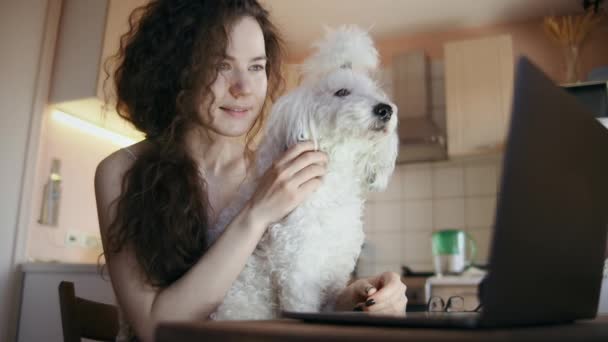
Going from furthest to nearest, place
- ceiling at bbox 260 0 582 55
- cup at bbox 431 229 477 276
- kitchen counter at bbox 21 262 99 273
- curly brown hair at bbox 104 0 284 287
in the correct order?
ceiling at bbox 260 0 582 55
cup at bbox 431 229 477 276
kitchen counter at bbox 21 262 99 273
curly brown hair at bbox 104 0 284 287

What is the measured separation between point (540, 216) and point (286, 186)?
0.47 meters

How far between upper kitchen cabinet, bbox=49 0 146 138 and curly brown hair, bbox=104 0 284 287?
1567 mm

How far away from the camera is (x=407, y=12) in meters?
3.75

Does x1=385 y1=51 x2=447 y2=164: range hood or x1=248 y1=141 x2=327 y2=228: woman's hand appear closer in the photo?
x1=248 y1=141 x2=327 y2=228: woman's hand

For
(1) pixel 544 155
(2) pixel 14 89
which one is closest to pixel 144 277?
(1) pixel 544 155

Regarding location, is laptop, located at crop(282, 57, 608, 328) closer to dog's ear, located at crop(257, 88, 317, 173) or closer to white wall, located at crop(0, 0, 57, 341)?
dog's ear, located at crop(257, 88, 317, 173)

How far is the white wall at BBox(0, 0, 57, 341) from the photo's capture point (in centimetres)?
263

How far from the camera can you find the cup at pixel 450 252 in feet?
10.5

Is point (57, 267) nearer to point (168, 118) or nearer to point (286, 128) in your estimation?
point (168, 118)

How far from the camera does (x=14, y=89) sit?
2713 mm

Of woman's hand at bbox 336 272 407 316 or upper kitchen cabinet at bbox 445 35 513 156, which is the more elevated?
upper kitchen cabinet at bbox 445 35 513 156

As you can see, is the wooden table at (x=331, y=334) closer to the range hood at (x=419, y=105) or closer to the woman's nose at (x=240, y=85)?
the woman's nose at (x=240, y=85)

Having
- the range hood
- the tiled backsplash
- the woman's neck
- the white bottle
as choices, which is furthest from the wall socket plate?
the woman's neck

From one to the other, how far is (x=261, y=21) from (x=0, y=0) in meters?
2.10
